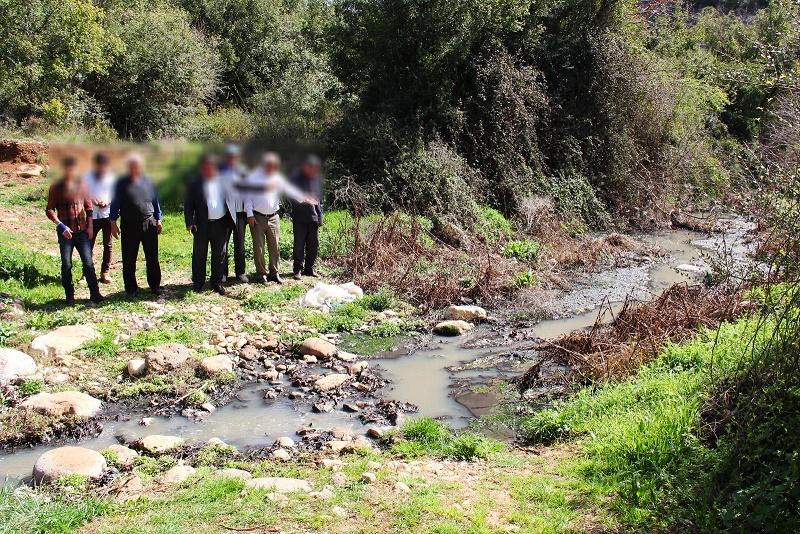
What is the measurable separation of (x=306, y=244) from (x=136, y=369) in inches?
184

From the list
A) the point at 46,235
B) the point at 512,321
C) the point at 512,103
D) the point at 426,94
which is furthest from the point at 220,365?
the point at 512,103

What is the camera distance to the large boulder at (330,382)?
780cm

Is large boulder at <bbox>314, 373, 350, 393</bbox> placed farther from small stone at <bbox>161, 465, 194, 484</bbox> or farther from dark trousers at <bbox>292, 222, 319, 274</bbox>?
dark trousers at <bbox>292, 222, 319, 274</bbox>

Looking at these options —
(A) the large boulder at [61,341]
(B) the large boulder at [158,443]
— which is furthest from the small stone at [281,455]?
(A) the large boulder at [61,341]

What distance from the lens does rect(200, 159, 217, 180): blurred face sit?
1.37 metres

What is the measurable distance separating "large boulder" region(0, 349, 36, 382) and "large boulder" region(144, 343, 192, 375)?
1.20 meters

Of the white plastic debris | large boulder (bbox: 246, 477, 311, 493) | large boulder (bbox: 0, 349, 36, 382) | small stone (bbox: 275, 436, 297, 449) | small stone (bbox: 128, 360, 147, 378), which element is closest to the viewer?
large boulder (bbox: 246, 477, 311, 493)

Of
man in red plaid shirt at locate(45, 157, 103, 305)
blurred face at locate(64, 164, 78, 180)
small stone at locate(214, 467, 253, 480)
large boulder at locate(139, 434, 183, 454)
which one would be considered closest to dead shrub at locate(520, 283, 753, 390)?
small stone at locate(214, 467, 253, 480)

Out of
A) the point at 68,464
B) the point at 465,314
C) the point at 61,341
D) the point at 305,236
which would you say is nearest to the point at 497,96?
the point at 305,236

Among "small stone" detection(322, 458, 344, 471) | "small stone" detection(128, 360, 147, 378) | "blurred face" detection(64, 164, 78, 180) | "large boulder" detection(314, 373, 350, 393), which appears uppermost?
"blurred face" detection(64, 164, 78, 180)

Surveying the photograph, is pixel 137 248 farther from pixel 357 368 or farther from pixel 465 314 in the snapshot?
pixel 465 314

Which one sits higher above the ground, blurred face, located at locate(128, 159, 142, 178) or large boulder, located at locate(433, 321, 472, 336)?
blurred face, located at locate(128, 159, 142, 178)

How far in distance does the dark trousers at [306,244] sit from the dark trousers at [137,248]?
2.51 m

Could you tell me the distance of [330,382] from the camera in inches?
312
